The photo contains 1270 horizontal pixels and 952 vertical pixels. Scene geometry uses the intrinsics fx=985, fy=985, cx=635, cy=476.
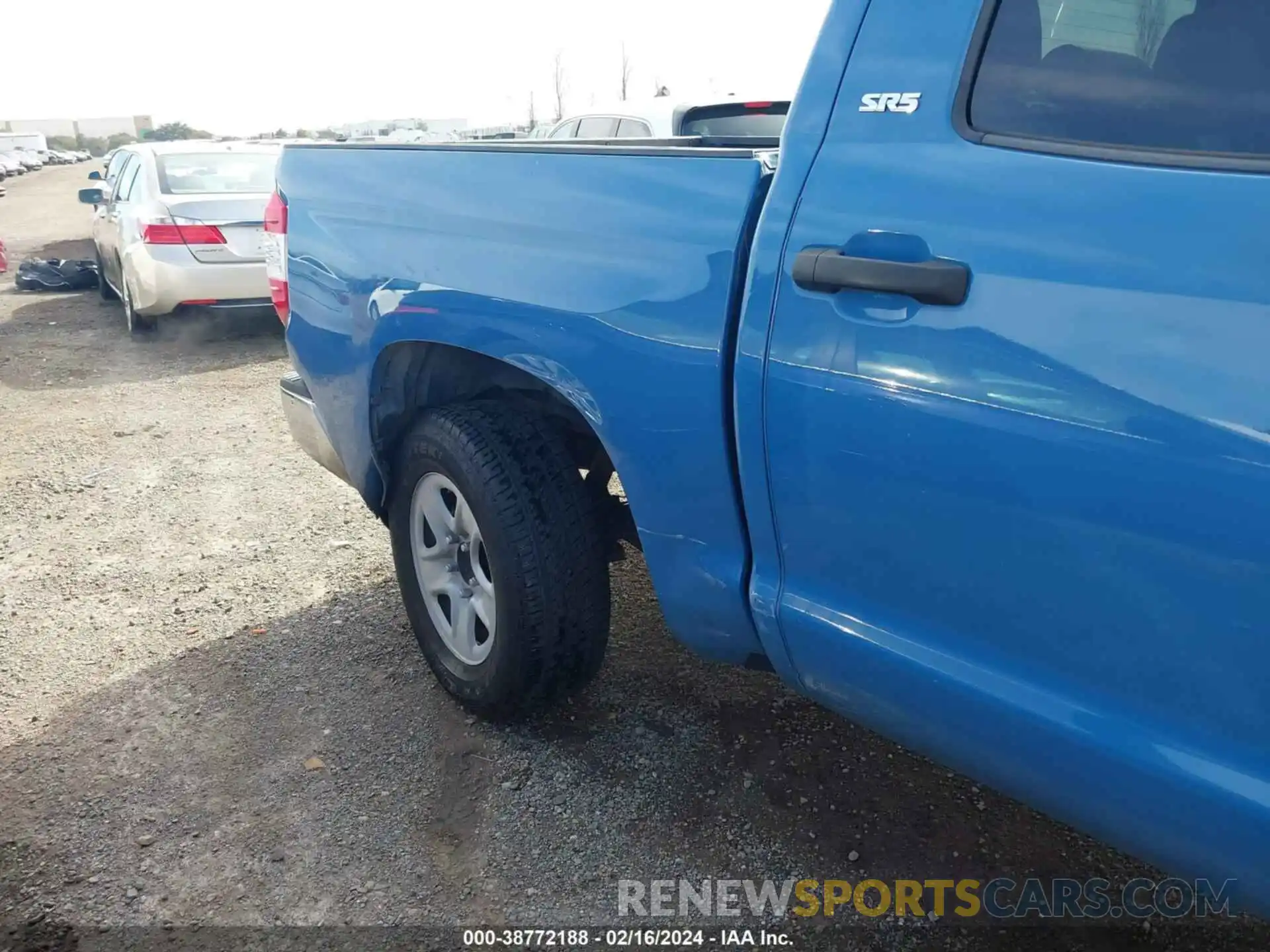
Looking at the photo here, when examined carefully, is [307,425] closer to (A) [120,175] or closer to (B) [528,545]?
(B) [528,545]

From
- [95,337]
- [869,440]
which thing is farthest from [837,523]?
[95,337]

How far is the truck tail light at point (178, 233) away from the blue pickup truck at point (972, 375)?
6.49 meters

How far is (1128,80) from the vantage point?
150 centimetres

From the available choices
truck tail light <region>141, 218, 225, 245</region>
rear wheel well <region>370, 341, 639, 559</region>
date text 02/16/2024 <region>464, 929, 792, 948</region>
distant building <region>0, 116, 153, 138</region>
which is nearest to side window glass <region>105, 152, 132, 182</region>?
truck tail light <region>141, 218, 225, 245</region>

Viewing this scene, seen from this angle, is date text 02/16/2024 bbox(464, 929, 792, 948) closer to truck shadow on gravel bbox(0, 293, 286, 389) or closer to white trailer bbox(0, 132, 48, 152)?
truck shadow on gravel bbox(0, 293, 286, 389)

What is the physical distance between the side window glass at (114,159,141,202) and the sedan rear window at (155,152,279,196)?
0.39 m

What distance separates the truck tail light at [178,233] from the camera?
7.95 m

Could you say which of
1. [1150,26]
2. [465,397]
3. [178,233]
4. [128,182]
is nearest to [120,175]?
[128,182]

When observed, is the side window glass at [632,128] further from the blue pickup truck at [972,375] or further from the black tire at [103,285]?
the black tire at [103,285]

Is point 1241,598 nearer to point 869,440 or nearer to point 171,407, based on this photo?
point 869,440

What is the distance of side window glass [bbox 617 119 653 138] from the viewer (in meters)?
7.19

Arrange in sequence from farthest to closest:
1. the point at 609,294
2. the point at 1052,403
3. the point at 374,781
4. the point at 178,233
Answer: the point at 178,233 < the point at 374,781 < the point at 609,294 < the point at 1052,403

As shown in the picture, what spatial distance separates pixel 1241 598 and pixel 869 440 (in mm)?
578

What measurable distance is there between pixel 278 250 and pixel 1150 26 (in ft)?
8.31
